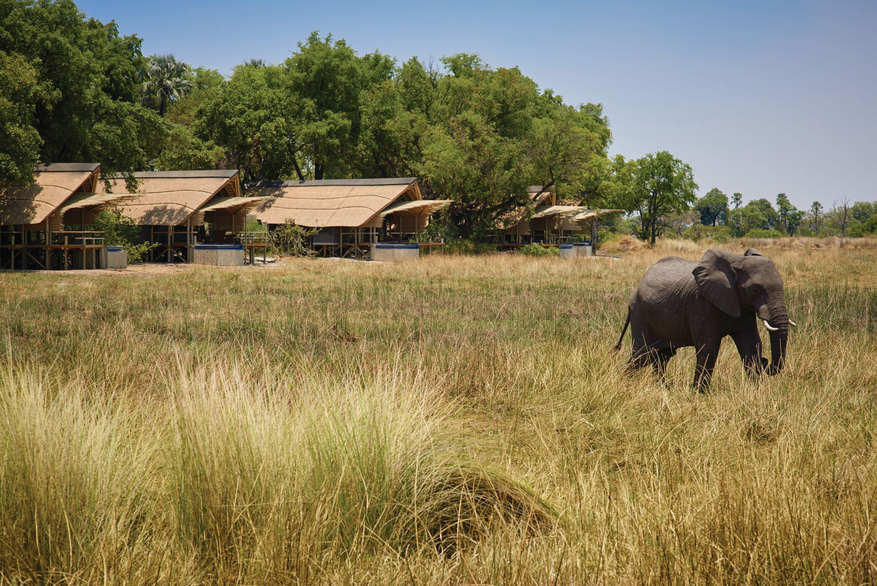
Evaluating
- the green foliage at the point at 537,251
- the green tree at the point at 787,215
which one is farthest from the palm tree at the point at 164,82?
the green tree at the point at 787,215

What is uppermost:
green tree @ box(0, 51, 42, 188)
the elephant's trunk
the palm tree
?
the palm tree

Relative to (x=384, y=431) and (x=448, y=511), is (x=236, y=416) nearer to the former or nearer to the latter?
(x=384, y=431)

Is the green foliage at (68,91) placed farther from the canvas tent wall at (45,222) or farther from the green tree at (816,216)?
the green tree at (816,216)

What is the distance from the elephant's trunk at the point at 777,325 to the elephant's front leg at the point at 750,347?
0.48 feet

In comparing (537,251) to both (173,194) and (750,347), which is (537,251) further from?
(750,347)

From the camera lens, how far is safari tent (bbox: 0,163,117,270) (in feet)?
68.5

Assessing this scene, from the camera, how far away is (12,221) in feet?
67.1

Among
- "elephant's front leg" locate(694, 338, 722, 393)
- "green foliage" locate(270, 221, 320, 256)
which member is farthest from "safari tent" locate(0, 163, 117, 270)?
"elephant's front leg" locate(694, 338, 722, 393)

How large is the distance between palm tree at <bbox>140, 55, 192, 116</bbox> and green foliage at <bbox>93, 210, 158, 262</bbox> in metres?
20.8

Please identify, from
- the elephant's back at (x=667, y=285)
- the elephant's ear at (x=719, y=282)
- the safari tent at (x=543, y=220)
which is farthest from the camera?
the safari tent at (x=543, y=220)

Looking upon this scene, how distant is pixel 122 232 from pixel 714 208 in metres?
115

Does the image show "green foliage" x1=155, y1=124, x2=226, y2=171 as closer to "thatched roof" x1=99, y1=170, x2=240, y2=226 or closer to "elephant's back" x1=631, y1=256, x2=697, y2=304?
"thatched roof" x1=99, y1=170, x2=240, y2=226

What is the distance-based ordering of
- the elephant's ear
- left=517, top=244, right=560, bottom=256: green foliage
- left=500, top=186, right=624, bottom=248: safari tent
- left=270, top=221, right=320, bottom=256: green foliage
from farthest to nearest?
1. left=500, top=186, right=624, bottom=248: safari tent
2. left=517, top=244, right=560, bottom=256: green foliage
3. left=270, top=221, right=320, bottom=256: green foliage
4. the elephant's ear

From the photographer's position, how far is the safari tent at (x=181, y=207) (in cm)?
2684
